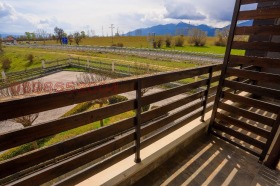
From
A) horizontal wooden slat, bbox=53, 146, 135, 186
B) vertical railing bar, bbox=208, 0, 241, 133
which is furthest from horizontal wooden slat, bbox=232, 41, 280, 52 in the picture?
horizontal wooden slat, bbox=53, 146, 135, 186

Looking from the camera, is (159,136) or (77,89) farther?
(159,136)

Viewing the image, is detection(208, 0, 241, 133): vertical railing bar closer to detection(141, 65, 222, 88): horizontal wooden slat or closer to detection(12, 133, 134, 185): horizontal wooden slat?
detection(141, 65, 222, 88): horizontal wooden slat

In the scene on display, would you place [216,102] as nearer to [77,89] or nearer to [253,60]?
[253,60]

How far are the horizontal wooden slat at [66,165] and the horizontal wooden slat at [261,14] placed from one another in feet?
7.50

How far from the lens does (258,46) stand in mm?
2354

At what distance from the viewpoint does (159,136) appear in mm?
2324

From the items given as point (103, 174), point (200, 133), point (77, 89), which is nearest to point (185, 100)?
point (200, 133)

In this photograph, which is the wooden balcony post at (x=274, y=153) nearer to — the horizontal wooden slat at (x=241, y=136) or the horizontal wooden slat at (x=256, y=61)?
the horizontal wooden slat at (x=241, y=136)

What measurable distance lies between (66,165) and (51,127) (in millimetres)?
428

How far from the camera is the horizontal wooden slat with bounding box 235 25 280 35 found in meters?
2.15

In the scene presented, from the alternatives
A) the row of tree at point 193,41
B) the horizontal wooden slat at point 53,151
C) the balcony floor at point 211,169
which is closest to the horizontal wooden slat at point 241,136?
the balcony floor at point 211,169

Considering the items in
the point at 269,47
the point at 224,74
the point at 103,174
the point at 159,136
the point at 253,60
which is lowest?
the point at 103,174

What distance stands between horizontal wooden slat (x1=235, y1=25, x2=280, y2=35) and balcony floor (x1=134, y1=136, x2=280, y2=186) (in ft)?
5.96

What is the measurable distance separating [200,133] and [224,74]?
111cm
